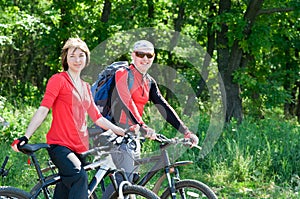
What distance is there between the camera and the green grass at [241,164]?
26.8 feet

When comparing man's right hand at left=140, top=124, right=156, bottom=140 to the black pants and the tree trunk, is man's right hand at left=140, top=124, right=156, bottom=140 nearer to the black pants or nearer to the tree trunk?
the black pants

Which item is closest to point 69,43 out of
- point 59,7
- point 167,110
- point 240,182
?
point 167,110

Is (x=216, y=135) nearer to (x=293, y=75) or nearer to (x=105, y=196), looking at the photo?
(x=105, y=196)

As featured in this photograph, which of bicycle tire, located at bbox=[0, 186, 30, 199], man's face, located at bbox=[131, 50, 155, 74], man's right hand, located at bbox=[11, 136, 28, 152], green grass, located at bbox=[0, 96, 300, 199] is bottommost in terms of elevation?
green grass, located at bbox=[0, 96, 300, 199]

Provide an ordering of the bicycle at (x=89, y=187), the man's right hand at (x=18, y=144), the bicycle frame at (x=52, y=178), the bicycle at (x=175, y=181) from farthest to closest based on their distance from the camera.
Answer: the bicycle at (x=175, y=181)
the bicycle at (x=89, y=187)
the bicycle frame at (x=52, y=178)
the man's right hand at (x=18, y=144)

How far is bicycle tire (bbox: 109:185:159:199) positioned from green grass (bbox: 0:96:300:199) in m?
3.44

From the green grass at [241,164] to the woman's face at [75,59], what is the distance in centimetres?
370

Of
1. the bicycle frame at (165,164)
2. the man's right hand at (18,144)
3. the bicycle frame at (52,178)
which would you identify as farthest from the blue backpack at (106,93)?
the man's right hand at (18,144)

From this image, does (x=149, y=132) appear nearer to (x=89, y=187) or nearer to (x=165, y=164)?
(x=165, y=164)

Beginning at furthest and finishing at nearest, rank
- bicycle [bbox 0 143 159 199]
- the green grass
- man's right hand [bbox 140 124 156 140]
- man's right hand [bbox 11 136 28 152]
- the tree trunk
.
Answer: the tree trunk < the green grass < man's right hand [bbox 140 124 156 140] < bicycle [bbox 0 143 159 199] < man's right hand [bbox 11 136 28 152]

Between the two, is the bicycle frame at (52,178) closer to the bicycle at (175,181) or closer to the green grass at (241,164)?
the bicycle at (175,181)

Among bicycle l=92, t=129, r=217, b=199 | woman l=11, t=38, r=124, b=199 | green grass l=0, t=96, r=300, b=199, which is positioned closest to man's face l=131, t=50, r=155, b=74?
bicycle l=92, t=129, r=217, b=199

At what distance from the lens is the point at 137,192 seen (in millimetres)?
4578

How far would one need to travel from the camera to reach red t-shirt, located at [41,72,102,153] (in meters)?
4.38
